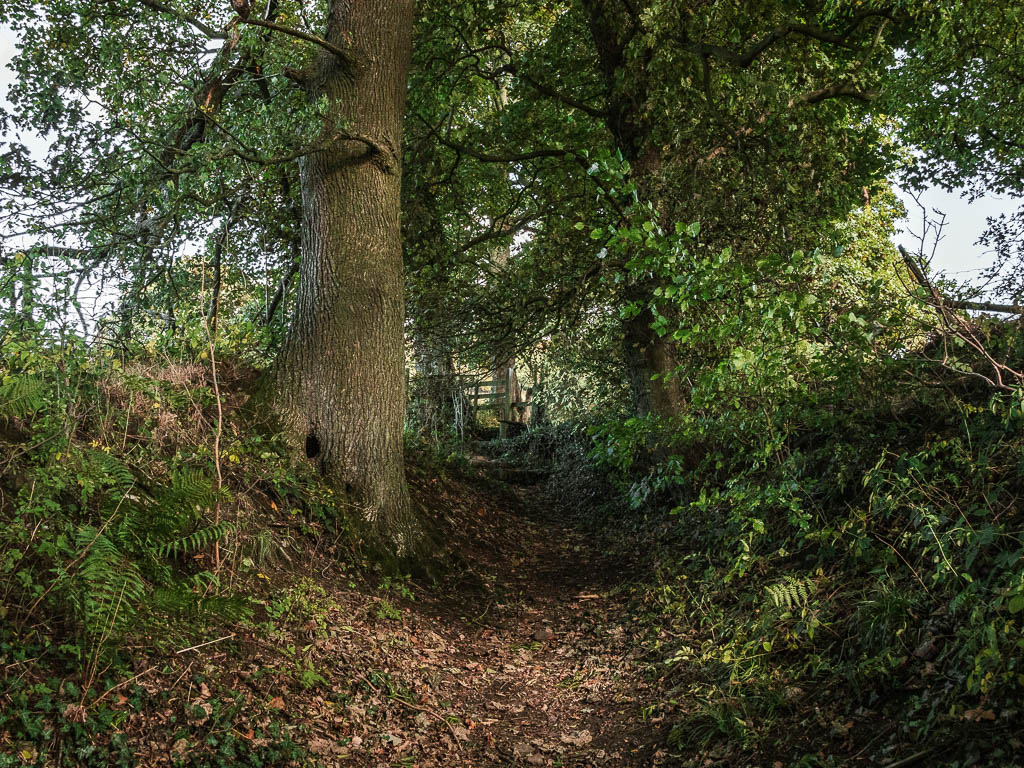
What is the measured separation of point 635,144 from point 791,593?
6248 mm

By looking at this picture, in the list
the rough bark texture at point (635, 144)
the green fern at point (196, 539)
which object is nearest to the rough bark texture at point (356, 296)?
the green fern at point (196, 539)

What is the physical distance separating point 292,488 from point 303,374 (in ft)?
3.97

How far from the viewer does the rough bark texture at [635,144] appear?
8.48 meters

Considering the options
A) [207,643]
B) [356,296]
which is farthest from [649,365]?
[207,643]

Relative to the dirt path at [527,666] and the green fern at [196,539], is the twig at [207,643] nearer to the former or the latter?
the green fern at [196,539]

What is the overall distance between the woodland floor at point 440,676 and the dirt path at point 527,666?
0.6 inches

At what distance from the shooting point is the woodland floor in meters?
4.12

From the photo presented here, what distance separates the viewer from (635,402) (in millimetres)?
10188

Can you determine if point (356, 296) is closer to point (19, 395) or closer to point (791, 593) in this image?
point (19, 395)

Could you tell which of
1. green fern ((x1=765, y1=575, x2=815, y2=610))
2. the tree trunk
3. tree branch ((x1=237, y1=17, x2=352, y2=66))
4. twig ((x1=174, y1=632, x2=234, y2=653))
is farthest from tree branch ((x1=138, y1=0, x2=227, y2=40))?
green fern ((x1=765, y1=575, x2=815, y2=610))

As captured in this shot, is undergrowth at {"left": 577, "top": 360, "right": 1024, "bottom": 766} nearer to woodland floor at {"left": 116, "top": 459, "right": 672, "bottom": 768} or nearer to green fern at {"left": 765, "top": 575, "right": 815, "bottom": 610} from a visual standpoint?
green fern at {"left": 765, "top": 575, "right": 815, "bottom": 610}

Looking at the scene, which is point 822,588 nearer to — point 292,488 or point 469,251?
point 292,488

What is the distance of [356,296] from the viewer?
7.16 m

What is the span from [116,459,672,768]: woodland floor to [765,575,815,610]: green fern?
1.21 m
